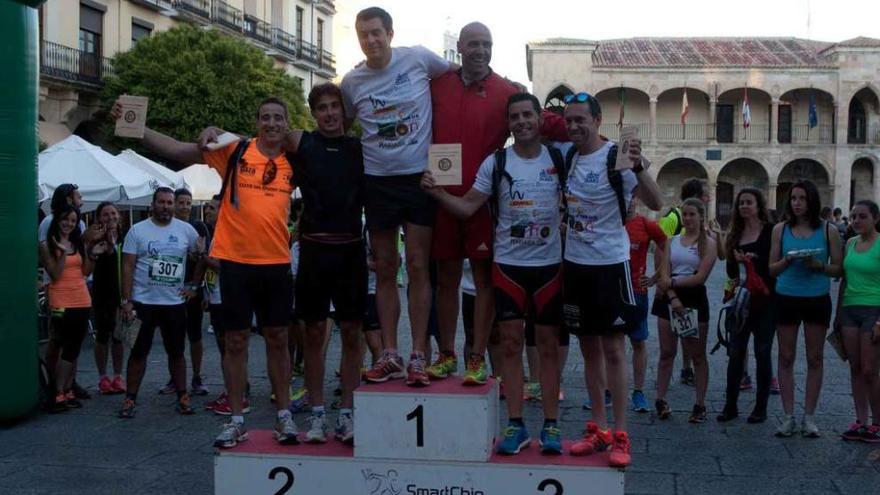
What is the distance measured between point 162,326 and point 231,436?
3317 millimetres

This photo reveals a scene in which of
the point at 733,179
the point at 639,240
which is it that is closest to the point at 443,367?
the point at 639,240

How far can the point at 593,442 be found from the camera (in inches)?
202

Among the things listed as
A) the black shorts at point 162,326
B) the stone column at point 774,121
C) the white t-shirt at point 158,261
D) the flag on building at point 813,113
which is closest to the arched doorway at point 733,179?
the stone column at point 774,121

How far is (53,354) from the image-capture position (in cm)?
840

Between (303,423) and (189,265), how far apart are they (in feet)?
7.73

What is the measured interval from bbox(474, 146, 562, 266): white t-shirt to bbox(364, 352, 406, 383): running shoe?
87 cm

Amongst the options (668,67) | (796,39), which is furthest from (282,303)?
(796,39)

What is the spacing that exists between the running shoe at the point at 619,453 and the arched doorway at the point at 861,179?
41.6 metres

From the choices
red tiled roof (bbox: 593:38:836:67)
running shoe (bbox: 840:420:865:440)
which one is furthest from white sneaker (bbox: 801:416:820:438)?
Result: red tiled roof (bbox: 593:38:836:67)

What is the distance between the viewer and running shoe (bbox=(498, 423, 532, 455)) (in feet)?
16.9

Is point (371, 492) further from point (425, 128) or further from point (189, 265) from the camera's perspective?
point (189, 265)

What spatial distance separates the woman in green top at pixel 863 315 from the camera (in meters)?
6.84

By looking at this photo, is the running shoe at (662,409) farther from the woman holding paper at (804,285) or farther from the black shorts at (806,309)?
the black shorts at (806,309)

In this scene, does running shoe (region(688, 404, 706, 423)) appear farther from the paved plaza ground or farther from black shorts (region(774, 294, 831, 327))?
black shorts (region(774, 294, 831, 327))
